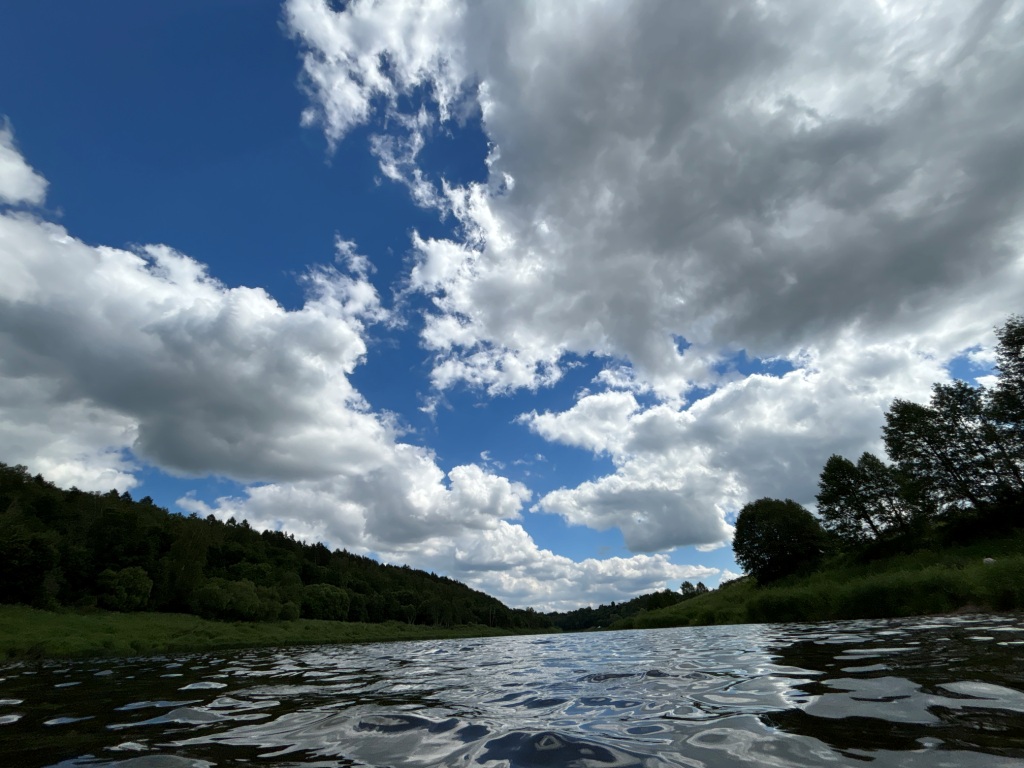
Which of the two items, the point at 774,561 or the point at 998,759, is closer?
the point at 998,759

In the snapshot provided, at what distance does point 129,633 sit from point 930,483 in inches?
3649

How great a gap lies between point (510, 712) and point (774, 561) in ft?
271

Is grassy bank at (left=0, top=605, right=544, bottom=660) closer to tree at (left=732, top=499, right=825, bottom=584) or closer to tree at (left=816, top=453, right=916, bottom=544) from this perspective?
tree at (left=732, top=499, right=825, bottom=584)

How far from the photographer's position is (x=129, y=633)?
59281 millimetres

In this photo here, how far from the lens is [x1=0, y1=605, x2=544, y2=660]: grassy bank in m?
41.9

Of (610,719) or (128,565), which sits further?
(128,565)

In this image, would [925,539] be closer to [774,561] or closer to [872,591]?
[774,561]

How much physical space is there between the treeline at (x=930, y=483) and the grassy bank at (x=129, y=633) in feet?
244

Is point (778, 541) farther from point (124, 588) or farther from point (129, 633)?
point (124, 588)

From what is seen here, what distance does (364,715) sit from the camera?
729 centimetres

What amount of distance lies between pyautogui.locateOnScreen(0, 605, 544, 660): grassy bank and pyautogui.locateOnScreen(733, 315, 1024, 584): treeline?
74.3 metres

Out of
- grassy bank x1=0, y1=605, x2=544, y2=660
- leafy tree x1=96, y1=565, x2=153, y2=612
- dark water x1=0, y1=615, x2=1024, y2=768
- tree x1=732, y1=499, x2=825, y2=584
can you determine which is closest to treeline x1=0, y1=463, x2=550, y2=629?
leafy tree x1=96, y1=565, x2=153, y2=612

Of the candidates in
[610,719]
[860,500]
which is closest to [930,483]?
[860,500]

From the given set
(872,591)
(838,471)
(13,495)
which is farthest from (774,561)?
(13,495)
